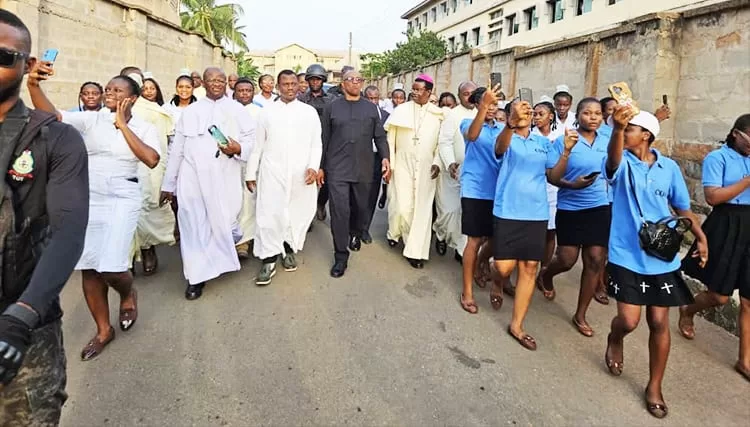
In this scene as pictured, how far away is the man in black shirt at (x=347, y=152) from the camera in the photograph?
5.57m

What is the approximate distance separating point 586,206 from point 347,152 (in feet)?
8.05

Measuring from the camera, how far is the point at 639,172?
325cm

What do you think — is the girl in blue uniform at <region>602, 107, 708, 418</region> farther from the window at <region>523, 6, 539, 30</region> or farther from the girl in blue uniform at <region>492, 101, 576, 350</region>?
the window at <region>523, 6, 539, 30</region>

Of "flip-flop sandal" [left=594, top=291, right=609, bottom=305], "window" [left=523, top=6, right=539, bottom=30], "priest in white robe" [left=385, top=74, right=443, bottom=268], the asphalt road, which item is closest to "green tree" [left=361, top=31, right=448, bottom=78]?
"window" [left=523, top=6, right=539, bottom=30]

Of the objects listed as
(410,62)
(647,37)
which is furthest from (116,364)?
(410,62)

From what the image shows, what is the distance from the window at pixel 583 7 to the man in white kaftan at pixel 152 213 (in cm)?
2760

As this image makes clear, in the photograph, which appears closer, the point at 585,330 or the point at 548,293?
the point at 585,330

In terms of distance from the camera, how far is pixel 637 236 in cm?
323

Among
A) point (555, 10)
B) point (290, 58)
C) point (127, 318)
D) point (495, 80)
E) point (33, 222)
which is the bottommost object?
point (127, 318)

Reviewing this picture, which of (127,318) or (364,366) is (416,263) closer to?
(364,366)

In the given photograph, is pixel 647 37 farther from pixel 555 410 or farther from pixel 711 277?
pixel 555 410

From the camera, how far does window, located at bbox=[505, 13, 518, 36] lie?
116ft

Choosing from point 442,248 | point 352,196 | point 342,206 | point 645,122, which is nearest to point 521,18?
point 442,248

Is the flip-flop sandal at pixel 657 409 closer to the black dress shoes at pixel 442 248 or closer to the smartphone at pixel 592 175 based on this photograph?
the smartphone at pixel 592 175
